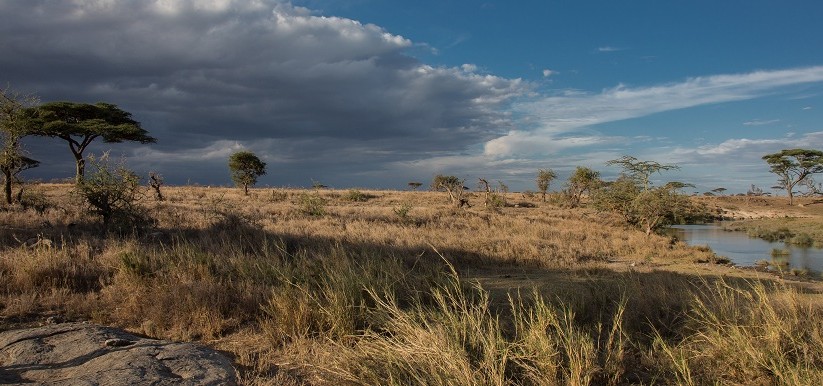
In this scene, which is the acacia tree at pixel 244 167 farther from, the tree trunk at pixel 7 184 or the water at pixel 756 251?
the water at pixel 756 251

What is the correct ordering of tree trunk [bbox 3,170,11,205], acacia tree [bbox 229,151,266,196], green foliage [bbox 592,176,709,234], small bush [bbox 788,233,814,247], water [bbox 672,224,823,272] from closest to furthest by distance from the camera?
tree trunk [bbox 3,170,11,205] < water [bbox 672,224,823,272] < green foliage [bbox 592,176,709,234] < small bush [bbox 788,233,814,247] < acacia tree [bbox 229,151,266,196]

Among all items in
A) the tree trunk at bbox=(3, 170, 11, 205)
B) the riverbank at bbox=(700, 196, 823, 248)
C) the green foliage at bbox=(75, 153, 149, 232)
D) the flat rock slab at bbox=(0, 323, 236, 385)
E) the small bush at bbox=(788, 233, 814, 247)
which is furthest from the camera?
the riverbank at bbox=(700, 196, 823, 248)

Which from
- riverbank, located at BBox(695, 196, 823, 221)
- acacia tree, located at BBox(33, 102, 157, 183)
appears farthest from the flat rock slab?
riverbank, located at BBox(695, 196, 823, 221)

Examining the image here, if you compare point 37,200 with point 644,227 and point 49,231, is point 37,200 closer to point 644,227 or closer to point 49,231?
point 49,231

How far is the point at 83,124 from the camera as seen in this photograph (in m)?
31.4

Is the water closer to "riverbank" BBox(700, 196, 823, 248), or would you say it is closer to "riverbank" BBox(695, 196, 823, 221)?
"riverbank" BBox(700, 196, 823, 248)

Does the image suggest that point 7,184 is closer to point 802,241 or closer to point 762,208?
point 802,241

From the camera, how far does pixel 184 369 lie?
4.44 metres

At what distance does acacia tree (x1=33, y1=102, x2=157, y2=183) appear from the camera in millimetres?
30672

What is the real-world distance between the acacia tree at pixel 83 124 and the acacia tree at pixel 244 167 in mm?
12783

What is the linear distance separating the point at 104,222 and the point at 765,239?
35.1 m

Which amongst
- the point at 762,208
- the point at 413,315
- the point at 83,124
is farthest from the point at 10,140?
the point at 762,208

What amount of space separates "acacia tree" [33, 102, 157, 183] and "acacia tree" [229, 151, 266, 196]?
12.8m

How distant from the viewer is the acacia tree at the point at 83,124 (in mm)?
30672
